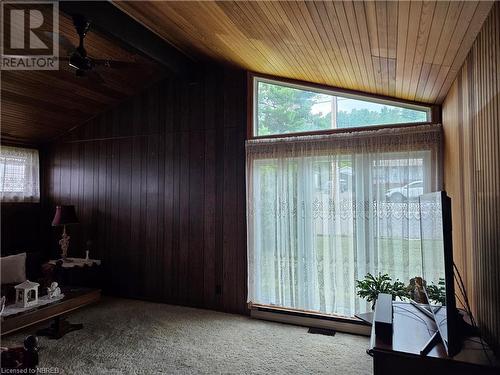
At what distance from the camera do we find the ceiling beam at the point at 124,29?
2.58 m

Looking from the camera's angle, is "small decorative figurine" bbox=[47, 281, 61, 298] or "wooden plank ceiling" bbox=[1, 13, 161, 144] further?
"wooden plank ceiling" bbox=[1, 13, 161, 144]

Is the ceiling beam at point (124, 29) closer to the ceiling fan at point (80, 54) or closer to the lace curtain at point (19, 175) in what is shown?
the ceiling fan at point (80, 54)

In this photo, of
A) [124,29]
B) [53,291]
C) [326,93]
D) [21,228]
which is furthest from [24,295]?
[326,93]

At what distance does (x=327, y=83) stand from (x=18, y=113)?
4.30 metres

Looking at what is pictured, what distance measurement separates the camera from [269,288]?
3.75 meters

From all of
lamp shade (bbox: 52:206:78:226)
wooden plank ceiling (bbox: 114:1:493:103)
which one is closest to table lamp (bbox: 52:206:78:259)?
lamp shade (bbox: 52:206:78:226)

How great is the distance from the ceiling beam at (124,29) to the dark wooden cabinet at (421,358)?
3266mm

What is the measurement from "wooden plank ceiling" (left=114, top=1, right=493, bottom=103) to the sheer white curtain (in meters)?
0.63

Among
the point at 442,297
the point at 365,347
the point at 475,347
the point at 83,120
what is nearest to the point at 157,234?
the point at 83,120

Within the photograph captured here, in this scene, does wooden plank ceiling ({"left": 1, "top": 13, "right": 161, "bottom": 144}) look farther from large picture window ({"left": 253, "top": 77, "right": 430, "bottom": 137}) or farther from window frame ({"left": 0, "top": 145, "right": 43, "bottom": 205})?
large picture window ({"left": 253, "top": 77, "right": 430, "bottom": 137})

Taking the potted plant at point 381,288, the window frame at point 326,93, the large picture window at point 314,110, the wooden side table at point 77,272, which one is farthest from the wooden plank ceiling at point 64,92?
the potted plant at point 381,288

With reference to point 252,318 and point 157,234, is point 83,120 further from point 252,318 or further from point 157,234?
point 252,318

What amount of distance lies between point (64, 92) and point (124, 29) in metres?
1.83

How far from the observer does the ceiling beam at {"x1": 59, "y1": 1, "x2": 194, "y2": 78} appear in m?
2.58
